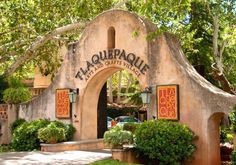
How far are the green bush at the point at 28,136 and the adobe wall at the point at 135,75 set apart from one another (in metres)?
1.13

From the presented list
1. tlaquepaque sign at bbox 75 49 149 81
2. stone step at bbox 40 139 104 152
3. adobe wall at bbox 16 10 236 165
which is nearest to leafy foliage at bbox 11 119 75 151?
stone step at bbox 40 139 104 152

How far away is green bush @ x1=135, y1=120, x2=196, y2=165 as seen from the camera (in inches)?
498

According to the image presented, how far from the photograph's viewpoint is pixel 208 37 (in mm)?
22328

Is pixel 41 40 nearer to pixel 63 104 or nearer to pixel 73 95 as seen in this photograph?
pixel 63 104

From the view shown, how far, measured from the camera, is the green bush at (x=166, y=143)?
1264cm

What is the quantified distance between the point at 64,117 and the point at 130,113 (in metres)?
23.3

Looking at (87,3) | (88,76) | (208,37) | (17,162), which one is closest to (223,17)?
(208,37)

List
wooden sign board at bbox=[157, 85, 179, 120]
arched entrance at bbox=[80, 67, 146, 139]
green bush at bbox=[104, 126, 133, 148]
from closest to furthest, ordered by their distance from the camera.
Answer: green bush at bbox=[104, 126, 133, 148]
wooden sign board at bbox=[157, 85, 179, 120]
arched entrance at bbox=[80, 67, 146, 139]

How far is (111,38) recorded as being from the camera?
53.3ft

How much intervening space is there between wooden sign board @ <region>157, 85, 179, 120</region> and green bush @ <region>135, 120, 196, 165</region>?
2.71 feet

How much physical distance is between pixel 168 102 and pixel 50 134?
Answer: 15.8 feet

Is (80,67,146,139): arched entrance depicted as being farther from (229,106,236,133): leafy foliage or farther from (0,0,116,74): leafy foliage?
(229,106,236,133): leafy foliage

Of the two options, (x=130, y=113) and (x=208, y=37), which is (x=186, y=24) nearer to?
(x=208, y=37)

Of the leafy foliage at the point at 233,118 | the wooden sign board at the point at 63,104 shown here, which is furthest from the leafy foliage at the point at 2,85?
the leafy foliage at the point at 233,118
